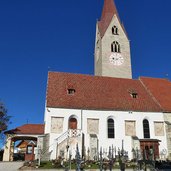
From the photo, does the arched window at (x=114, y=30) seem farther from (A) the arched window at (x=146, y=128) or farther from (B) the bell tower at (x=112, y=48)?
(A) the arched window at (x=146, y=128)

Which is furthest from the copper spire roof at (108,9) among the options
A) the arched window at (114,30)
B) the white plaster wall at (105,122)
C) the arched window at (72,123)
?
the arched window at (72,123)

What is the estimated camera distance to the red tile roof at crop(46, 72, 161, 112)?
26281mm

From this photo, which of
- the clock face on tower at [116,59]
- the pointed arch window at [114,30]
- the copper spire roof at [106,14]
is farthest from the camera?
the copper spire roof at [106,14]

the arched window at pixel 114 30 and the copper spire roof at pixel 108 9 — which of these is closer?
the arched window at pixel 114 30

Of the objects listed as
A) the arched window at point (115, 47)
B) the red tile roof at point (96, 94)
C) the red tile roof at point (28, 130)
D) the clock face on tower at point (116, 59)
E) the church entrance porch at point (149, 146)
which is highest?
the arched window at point (115, 47)

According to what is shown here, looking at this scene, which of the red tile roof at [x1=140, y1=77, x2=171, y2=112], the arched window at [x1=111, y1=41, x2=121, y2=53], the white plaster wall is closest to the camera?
the white plaster wall

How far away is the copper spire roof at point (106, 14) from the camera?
138 feet

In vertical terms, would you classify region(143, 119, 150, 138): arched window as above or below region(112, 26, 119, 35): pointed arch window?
below

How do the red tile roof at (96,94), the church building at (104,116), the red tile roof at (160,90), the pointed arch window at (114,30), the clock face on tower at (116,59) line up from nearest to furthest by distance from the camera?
the church building at (104,116) < the red tile roof at (96,94) < the red tile roof at (160,90) < the clock face on tower at (116,59) < the pointed arch window at (114,30)

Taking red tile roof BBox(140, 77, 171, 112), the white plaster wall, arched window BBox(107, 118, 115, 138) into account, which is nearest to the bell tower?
red tile roof BBox(140, 77, 171, 112)

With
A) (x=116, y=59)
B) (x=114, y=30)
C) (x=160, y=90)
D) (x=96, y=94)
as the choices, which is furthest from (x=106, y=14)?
(x=96, y=94)

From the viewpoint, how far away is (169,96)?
3088 centimetres

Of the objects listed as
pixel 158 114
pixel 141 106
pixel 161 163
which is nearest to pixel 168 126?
pixel 158 114

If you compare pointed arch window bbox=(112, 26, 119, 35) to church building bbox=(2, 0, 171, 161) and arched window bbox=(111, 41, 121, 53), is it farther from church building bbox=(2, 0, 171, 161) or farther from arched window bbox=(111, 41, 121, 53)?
church building bbox=(2, 0, 171, 161)
